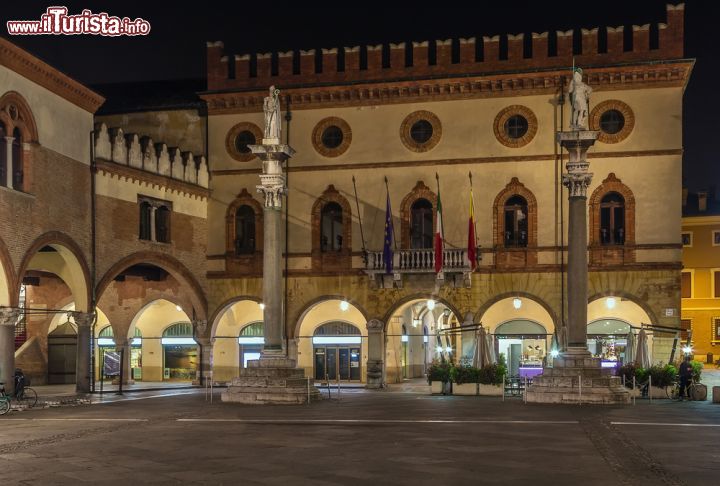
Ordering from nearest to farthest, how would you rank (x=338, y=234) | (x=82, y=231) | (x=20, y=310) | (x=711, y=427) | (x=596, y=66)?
(x=711, y=427) < (x=20, y=310) < (x=82, y=231) < (x=596, y=66) < (x=338, y=234)

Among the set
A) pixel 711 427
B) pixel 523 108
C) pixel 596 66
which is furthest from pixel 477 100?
pixel 711 427

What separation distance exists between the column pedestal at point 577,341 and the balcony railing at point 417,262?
8970 mm

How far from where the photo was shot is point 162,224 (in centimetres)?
3481

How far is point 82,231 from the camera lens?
30.4m

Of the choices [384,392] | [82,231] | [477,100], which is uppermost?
[477,100]

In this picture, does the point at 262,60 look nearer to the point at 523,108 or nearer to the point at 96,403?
the point at 523,108

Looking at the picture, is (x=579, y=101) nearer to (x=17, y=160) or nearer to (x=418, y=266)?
(x=418, y=266)

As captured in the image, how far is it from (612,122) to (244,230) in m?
14.5

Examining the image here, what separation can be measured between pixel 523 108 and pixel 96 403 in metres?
18.0

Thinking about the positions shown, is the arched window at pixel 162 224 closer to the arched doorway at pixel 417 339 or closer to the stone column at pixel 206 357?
the stone column at pixel 206 357

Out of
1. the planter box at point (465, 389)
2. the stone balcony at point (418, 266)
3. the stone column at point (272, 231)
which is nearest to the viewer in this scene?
the stone column at point (272, 231)

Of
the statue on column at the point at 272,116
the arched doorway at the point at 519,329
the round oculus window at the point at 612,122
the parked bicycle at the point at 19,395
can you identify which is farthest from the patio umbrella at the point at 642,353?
the parked bicycle at the point at 19,395

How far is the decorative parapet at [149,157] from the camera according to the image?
32.0m

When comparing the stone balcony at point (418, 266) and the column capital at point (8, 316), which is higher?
the stone balcony at point (418, 266)
